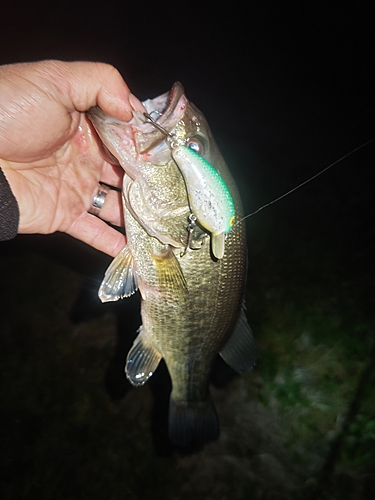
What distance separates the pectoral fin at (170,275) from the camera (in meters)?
1.47

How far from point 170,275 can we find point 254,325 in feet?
7.44

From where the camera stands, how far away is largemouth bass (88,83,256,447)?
131cm

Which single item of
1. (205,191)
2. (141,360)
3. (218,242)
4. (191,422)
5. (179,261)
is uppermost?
(205,191)

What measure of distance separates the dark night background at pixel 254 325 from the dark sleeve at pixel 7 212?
2082mm

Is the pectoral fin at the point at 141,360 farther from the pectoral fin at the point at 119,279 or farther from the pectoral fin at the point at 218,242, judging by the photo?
the pectoral fin at the point at 218,242

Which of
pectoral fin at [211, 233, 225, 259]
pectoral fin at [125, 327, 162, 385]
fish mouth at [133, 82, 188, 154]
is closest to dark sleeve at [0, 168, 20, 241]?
fish mouth at [133, 82, 188, 154]

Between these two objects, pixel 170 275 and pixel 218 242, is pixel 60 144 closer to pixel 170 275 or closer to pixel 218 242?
pixel 170 275

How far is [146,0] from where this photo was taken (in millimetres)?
6070

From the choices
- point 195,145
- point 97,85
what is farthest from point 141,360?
point 97,85

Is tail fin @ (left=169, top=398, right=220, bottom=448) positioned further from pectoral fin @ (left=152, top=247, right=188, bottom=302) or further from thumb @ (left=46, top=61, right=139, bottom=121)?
thumb @ (left=46, top=61, right=139, bottom=121)

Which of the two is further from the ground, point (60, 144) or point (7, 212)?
point (60, 144)

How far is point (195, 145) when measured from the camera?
1343mm

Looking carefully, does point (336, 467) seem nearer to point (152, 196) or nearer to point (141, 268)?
point (141, 268)

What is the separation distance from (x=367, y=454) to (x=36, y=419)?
308 centimetres
